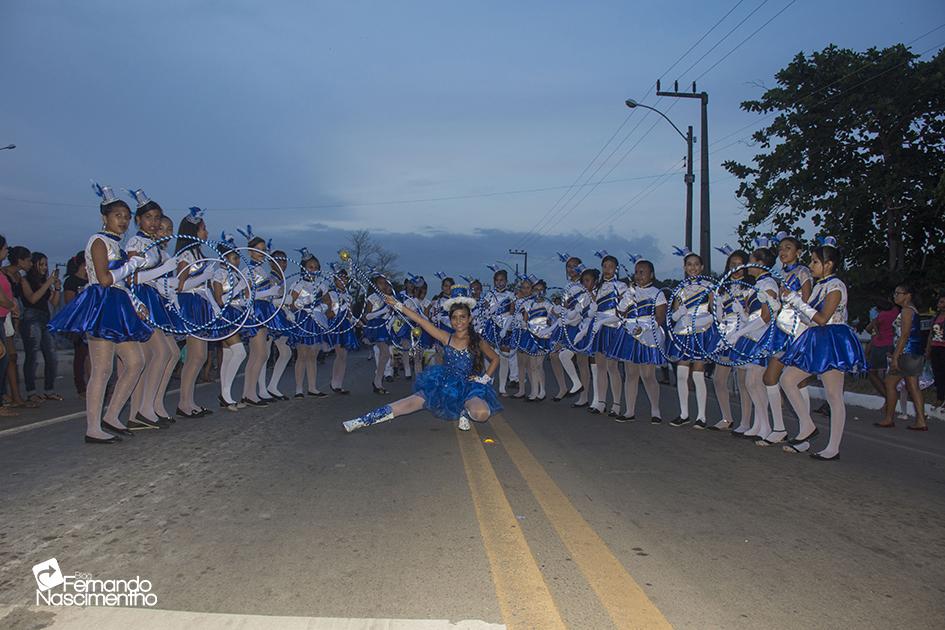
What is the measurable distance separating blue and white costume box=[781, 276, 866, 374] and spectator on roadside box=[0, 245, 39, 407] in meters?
9.89

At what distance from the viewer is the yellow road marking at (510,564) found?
10.4ft

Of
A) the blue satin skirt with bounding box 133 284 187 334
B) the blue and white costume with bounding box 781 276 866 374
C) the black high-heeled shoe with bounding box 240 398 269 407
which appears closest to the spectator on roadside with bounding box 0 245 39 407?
the black high-heeled shoe with bounding box 240 398 269 407

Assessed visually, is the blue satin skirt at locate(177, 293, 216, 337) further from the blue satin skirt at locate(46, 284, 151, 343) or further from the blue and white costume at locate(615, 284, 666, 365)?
the blue and white costume at locate(615, 284, 666, 365)

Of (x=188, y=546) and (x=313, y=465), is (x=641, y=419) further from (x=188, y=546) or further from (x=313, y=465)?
(x=188, y=546)

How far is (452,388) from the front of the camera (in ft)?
27.3

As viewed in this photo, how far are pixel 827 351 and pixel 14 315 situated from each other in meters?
10.2

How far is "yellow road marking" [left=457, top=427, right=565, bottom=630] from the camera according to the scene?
317 cm

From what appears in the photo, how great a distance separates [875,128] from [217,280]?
57.0 ft

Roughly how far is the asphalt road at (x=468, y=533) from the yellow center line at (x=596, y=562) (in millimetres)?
18

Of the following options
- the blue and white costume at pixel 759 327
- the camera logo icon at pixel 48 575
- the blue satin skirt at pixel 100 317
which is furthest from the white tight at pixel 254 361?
the camera logo icon at pixel 48 575

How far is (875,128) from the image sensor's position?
18625 mm

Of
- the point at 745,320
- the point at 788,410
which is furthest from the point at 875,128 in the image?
the point at 745,320

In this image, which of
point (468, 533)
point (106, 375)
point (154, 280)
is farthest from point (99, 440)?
point (468, 533)

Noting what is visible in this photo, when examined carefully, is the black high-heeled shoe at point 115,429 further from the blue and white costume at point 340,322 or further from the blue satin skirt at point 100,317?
the blue and white costume at point 340,322
